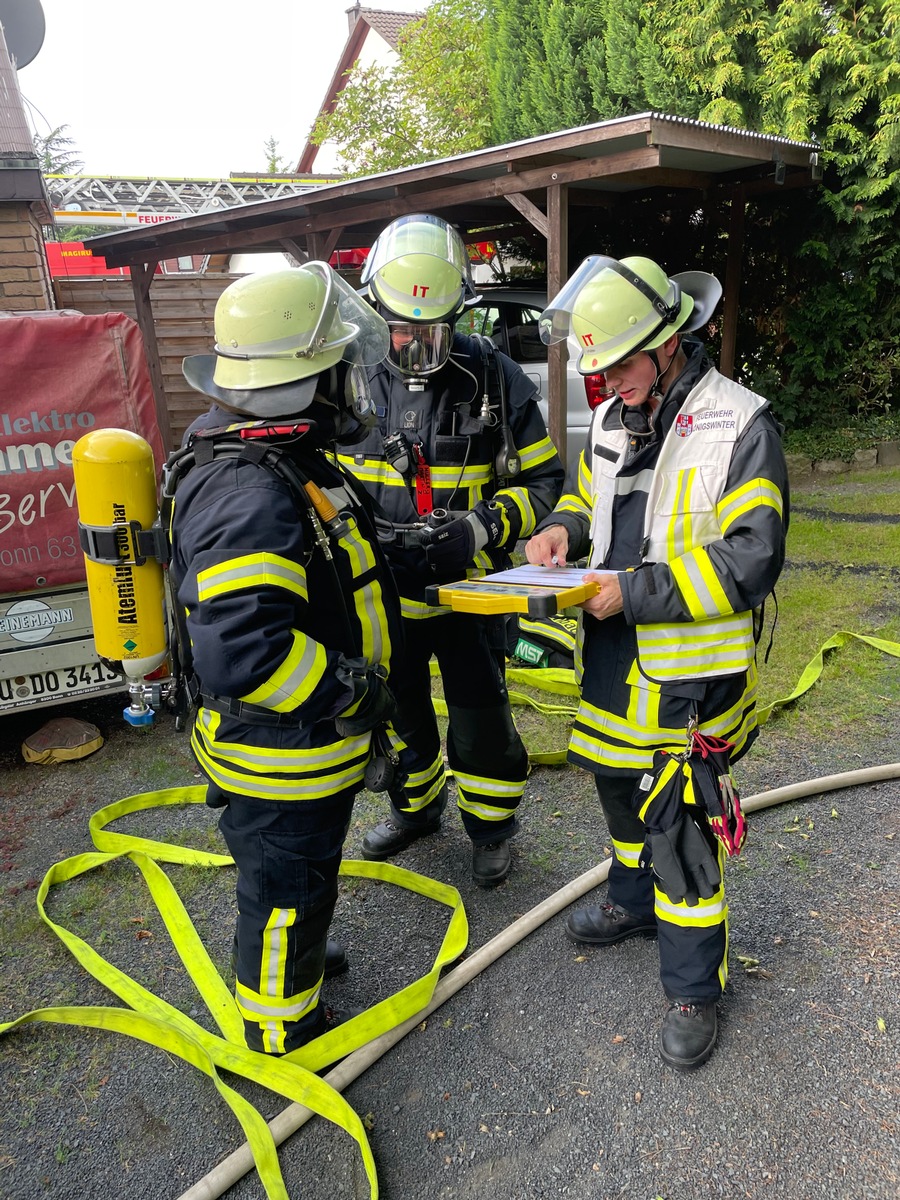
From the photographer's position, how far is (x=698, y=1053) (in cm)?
239

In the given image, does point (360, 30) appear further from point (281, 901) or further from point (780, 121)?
point (281, 901)

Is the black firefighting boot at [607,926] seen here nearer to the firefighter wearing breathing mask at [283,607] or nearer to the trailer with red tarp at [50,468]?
the firefighter wearing breathing mask at [283,607]

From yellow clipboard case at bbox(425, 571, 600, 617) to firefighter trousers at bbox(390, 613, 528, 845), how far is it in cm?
69

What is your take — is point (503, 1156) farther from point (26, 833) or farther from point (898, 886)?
point (26, 833)

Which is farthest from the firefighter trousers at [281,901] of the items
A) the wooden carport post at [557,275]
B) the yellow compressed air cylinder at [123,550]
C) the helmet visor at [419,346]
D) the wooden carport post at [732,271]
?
the wooden carport post at [732,271]

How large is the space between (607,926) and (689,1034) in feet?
1.67

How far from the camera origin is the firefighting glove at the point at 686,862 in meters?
2.32

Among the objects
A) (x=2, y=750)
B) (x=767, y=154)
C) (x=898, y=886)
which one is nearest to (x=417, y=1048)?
(x=898, y=886)

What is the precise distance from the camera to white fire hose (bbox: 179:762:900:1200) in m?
2.11

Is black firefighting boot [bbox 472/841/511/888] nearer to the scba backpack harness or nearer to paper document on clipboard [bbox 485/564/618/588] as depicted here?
the scba backpack harness

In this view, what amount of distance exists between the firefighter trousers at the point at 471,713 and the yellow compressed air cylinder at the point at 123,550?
91cm

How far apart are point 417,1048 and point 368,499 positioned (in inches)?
63.6

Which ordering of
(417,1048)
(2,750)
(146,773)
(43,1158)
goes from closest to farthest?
(43,1158) < (417,1048) < (146,773) < (2,750)

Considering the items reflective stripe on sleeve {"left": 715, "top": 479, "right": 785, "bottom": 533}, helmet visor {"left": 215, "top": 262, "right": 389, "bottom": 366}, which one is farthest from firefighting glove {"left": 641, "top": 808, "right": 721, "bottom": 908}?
helmet visor {"left": 215, "top": 262, "right": 389, "bottom": 366}
